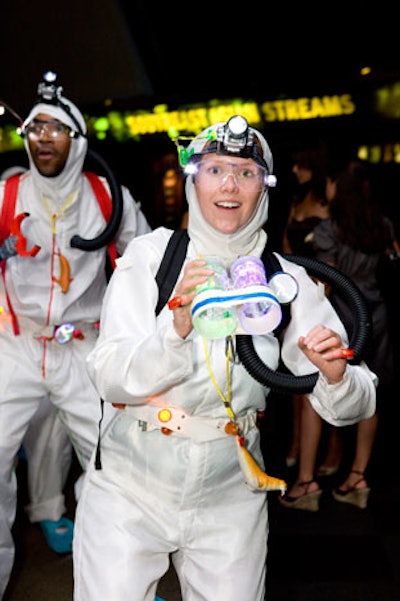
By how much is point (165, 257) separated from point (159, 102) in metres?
7.19

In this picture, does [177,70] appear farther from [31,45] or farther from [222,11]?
[31,45]

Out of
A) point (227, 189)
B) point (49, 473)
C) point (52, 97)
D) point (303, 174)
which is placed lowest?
point (49, 473)

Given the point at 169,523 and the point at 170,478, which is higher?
the point at 170,478

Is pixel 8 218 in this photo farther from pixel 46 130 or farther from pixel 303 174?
pixel 303 174

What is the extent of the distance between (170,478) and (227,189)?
740 mm

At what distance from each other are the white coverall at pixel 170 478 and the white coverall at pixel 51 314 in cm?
112

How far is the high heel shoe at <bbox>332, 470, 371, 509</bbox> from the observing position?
373 cm

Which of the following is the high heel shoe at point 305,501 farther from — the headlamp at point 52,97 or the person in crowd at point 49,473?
the headlamp at point 52,97

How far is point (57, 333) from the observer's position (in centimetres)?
292

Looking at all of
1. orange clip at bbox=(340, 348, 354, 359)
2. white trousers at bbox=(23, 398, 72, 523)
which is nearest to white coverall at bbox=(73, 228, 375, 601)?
orange clip at bbox=(340, 348, 354, 359)

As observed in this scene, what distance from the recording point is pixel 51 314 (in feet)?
9.45

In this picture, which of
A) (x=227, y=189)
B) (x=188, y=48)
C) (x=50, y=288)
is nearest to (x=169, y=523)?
(x=227, y=189)

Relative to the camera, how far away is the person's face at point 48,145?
9.62ft

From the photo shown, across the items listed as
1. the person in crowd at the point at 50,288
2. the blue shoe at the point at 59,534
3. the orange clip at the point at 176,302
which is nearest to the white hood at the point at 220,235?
the orange clip at the point at 176,302
